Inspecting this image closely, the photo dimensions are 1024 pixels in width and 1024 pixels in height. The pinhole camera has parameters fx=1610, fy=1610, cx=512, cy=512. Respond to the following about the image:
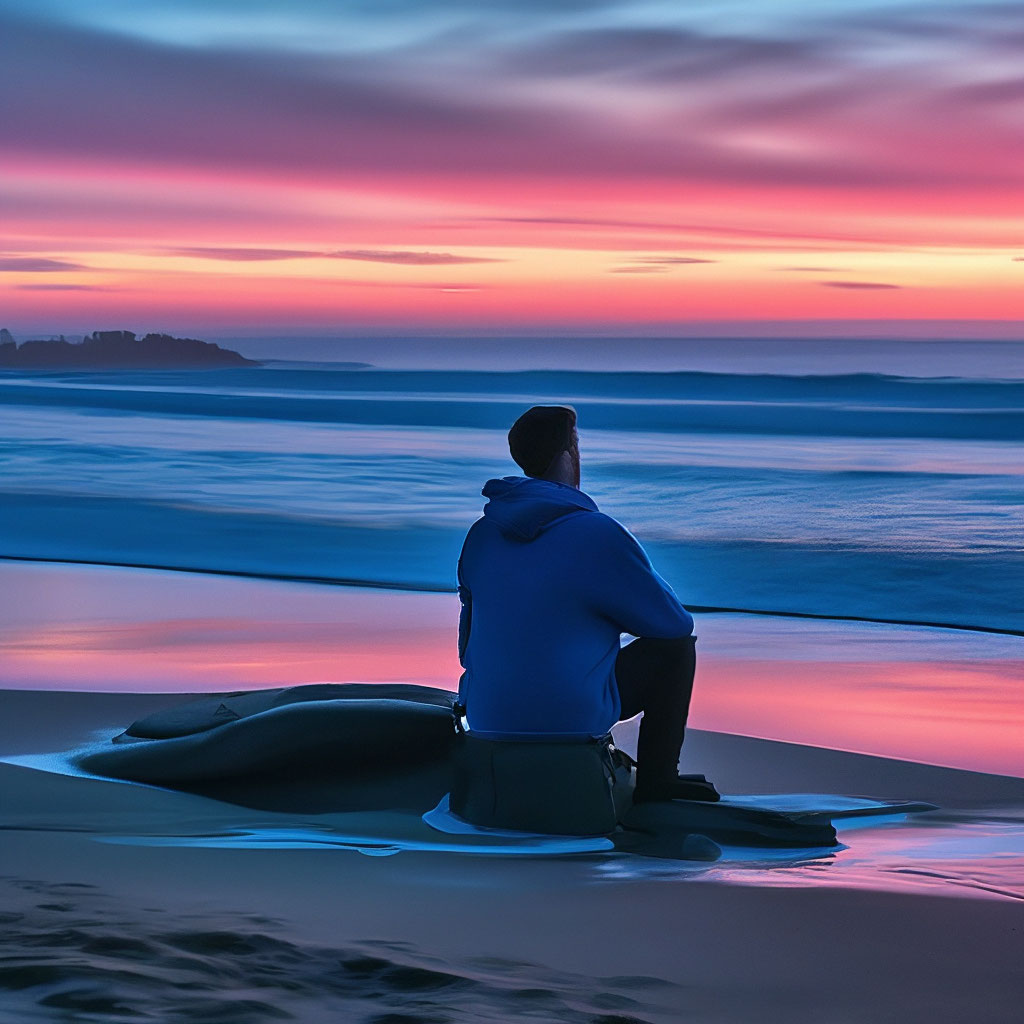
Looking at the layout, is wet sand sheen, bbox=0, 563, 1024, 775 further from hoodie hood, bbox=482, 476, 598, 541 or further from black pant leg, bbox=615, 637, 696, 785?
hoodie hood, bbox=482, 476, 598, 541

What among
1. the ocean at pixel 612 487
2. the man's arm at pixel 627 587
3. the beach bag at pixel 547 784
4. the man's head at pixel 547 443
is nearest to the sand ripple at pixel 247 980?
the beach bag at pixel 547 784

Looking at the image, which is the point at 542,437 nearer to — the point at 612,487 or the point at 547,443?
the point at 547,443

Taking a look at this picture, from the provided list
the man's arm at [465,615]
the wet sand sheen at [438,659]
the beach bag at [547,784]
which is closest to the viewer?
the beach bag at [547,784]

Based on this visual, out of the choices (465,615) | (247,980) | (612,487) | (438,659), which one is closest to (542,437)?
(465,615)

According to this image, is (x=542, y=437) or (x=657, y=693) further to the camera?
(x=657, y=693)

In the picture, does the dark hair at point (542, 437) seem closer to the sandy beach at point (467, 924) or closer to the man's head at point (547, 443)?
the man's head at point (547, 443)

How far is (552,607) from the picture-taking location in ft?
11.2

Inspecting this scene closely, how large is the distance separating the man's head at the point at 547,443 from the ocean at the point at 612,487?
5.55 meters

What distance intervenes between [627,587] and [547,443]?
359 millimetres

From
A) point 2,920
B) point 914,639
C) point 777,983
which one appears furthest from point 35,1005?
point 914,639

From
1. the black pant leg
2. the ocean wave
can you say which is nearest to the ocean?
the ocean wave

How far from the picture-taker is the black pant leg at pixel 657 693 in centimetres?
356

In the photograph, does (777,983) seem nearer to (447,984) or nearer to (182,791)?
(447,984)

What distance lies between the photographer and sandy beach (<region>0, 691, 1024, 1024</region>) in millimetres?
2479
